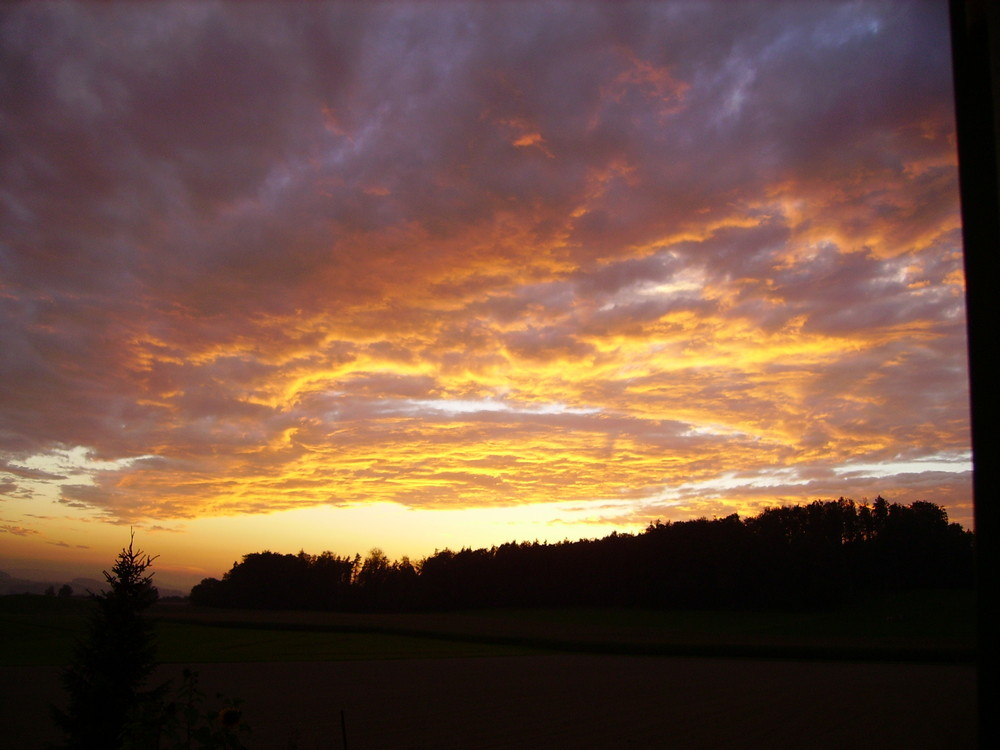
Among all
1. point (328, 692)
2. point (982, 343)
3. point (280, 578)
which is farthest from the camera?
point (280, 578)

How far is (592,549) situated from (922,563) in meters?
45.4

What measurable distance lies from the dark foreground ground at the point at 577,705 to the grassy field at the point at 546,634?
7.95 metres

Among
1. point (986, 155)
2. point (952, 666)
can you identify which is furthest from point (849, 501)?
point (986, 155)

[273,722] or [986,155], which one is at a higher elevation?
[986,155]

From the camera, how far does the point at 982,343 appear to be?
5.70 ft

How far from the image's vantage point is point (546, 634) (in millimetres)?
63781

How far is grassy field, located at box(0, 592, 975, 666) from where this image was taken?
155 ft

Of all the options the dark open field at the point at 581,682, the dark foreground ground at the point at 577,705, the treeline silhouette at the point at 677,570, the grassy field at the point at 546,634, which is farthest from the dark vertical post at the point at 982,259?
the treeline silhouette at the point at 677,570

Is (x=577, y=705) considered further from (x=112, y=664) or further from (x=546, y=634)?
(x=546, y=634)

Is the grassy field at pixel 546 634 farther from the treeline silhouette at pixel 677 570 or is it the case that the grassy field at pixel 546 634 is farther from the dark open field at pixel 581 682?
the treeline silhouette at pixel 677 570

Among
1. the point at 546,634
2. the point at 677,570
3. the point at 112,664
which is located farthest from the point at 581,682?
the point at 677,570

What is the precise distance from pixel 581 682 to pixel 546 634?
3348 cm

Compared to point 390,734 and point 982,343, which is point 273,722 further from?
point 982,343

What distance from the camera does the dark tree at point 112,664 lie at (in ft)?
38.3
